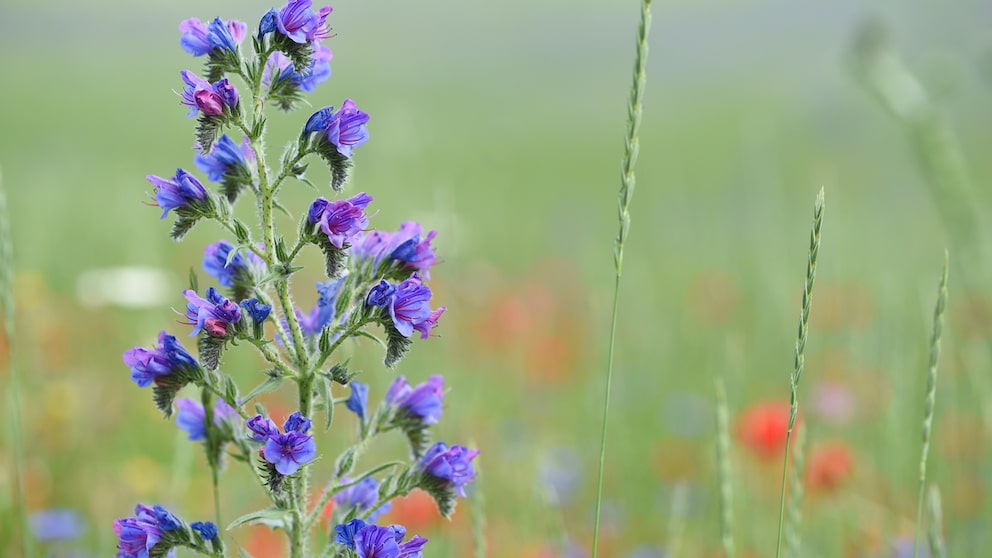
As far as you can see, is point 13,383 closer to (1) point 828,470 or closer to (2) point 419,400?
(2) point 419,400

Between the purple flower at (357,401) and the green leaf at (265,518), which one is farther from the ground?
the purple flower at (357,401)

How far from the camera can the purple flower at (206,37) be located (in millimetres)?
1901

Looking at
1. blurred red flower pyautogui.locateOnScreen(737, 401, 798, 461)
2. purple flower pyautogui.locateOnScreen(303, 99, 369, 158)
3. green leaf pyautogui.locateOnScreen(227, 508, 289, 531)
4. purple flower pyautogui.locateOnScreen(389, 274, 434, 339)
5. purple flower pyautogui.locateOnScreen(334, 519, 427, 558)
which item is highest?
blurred red flower pyautogui.locateOnScreen(737, 401, 798, 461)

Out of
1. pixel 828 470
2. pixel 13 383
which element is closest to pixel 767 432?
pixel 828 470

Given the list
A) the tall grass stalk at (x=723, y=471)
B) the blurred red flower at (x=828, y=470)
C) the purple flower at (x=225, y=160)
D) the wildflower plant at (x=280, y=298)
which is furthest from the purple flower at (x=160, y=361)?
the blurred red flower at (x=828, y=470)

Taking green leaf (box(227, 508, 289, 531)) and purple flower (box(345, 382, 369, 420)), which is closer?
green leaf (box(227, 508, 289, 531))

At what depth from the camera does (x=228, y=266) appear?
206 centimetres

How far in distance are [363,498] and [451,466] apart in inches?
10.7

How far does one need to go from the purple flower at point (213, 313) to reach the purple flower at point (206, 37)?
491 mm

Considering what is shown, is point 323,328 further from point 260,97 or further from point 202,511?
point 202,511

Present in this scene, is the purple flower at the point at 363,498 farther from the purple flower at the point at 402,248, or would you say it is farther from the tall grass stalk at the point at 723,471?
the tall grass stalk at the point at 723,471

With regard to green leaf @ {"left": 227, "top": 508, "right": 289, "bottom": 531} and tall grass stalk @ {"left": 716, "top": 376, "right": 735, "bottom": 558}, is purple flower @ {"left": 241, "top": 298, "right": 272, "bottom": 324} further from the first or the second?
tall grass stalk @ {"left": 716, "top": 376, "right": 735, "bottom": 558}

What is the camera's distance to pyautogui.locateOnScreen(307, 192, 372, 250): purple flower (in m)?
1.86

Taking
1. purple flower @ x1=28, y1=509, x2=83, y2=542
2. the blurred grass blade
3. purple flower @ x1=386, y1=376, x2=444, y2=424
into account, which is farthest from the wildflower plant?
the blurred grass blade
